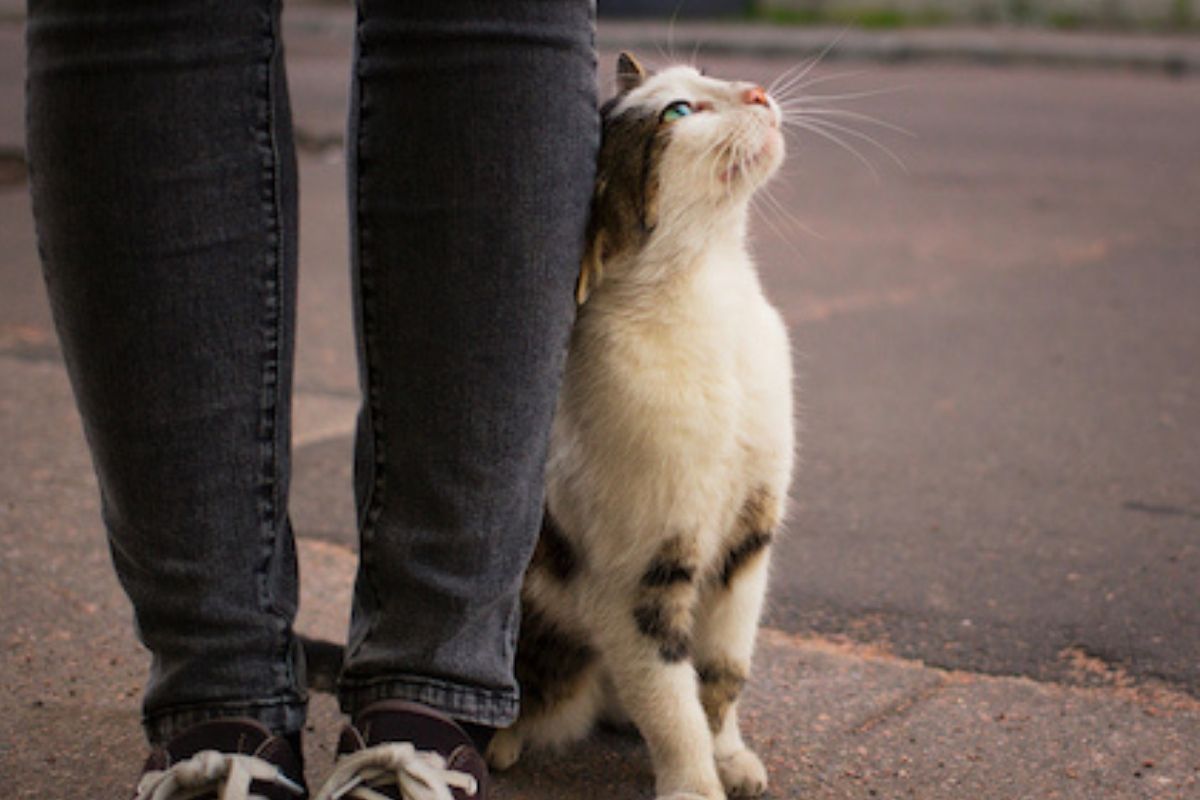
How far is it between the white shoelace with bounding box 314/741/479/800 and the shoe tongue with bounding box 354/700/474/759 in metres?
0.01

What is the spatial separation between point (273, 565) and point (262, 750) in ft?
0.60

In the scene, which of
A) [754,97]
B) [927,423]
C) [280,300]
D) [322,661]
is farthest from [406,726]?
[927,423]

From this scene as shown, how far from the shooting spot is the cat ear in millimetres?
2004

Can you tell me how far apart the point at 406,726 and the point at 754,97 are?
2.67 feet

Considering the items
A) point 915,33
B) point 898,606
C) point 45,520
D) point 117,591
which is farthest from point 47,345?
point 915,33

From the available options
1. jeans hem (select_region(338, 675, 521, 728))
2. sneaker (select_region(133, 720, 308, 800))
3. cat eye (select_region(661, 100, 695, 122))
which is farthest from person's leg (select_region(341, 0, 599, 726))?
cat eye (select_region(661, 100, 695, 122))

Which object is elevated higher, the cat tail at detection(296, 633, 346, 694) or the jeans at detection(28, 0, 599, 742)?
the jeans at detection(28, 0, 599, 742)

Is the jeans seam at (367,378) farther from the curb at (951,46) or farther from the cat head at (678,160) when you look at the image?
the curb at (951,46)

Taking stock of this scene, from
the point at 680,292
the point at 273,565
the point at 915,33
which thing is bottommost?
the point at 915,33

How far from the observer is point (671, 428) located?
180 cm

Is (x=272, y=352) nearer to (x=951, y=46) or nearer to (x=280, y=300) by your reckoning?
(x=280, y=300)

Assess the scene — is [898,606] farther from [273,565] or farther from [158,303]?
[158,303]

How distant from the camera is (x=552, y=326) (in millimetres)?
1641

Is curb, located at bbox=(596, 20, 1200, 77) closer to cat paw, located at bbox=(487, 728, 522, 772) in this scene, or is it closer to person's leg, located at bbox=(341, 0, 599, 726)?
cat paw, located at bbox=(487, 728, 522, 772)
